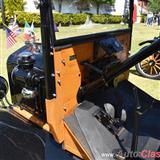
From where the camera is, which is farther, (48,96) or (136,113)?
(48,96)

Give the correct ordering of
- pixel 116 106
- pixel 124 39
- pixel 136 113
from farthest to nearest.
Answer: pixel 124 39
pixel 116 106
pixel 136 113

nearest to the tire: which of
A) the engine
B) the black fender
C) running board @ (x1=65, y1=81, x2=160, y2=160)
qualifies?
running board @ (x1=65, y1=81, x2=160, y2=160)

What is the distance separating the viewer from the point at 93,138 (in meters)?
1.61

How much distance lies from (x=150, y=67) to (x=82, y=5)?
428 cm

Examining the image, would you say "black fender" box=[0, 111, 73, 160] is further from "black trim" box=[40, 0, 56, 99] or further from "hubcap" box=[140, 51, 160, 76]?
"hubcap" box=[140, 51, 160, 76]

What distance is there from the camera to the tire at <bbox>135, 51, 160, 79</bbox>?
18.5 ft

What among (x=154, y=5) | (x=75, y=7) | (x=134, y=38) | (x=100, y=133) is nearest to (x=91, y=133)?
(x=100, y=133)

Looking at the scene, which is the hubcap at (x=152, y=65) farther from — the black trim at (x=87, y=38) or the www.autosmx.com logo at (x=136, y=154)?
the www.autosmx.com logo at (x=136, y=154)

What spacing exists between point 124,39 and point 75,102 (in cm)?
87

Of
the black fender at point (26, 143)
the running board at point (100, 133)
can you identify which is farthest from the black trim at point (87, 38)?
the black fender at point (26, 143)

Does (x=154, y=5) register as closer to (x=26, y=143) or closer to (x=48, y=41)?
(x=48, y=41)

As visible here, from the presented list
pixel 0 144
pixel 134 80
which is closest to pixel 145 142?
pixel 0 144

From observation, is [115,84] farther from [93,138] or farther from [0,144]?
[0,144]

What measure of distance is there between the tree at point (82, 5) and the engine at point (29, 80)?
45cm
